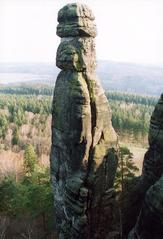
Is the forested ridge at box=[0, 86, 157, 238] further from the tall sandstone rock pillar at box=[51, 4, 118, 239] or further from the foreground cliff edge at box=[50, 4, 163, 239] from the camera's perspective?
the tall sandstone rock pillar at box=[51, 4, 118, 239]

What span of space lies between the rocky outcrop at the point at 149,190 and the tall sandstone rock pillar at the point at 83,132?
1498 mm

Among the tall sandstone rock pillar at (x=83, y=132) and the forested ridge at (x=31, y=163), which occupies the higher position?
the tall sandstone rock pillar at (x=83, y=132)

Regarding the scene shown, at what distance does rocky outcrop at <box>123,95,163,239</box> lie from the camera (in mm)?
15477

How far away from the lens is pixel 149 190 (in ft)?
52.3

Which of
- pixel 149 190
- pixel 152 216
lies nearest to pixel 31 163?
pixel 149 190

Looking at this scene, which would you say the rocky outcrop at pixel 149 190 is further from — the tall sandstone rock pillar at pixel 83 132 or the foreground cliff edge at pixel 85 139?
the tall sandstone rock pillar at pixel 83 132

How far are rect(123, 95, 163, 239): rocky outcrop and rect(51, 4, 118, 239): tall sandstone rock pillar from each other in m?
1.50

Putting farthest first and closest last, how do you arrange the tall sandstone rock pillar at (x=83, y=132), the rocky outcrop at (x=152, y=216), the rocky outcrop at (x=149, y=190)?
the tall sandstone rock pillar at (x=83, y=132)
the rocky outcrop at (x=149, y=190)
the rocky outcrop at (x=152, y=216)

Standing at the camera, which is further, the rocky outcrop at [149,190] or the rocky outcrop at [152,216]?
the rocky outcrop at [149,190]

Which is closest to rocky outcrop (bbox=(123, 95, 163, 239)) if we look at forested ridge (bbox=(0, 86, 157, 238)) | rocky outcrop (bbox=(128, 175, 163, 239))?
rocky outcrop (bbox=(128, 175, 163, 239))

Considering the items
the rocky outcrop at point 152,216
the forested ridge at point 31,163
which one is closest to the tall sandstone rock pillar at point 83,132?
the forested ridge at point 31,163

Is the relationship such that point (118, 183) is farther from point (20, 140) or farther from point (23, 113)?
point (23, 113)

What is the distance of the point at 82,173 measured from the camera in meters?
20.4

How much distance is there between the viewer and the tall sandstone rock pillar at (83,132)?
2003 centimetres
